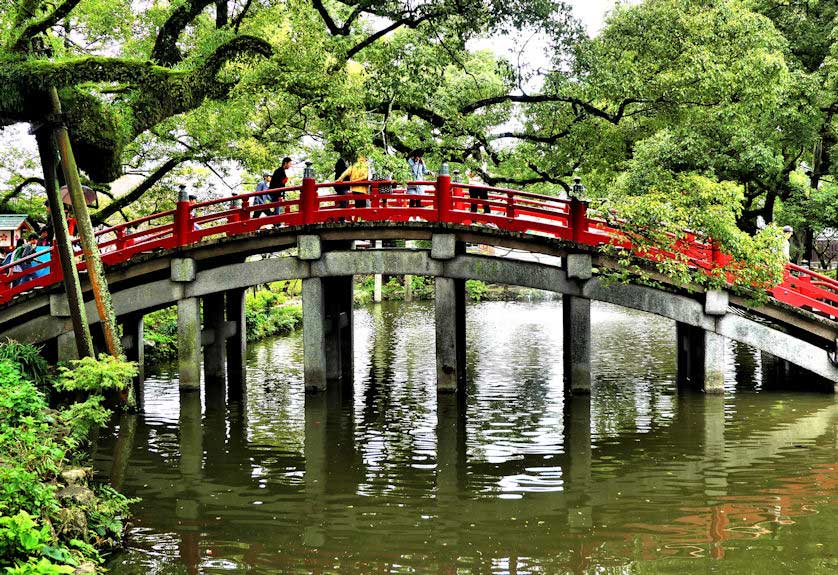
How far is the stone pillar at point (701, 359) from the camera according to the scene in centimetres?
1914

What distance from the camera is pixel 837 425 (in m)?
16.8

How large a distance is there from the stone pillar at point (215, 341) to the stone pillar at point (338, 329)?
103 inches

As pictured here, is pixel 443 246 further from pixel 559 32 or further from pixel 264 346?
pixel 264 346

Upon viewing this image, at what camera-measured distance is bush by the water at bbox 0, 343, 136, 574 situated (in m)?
8.52

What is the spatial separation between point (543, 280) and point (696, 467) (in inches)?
248

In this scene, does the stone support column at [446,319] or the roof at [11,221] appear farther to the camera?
the roof at [11,221]

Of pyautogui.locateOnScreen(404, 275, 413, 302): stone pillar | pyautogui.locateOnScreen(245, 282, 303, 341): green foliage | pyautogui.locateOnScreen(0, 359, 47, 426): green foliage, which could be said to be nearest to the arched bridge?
pyautogui.locateOnScreen(0, 359, 47, 426): green foliage

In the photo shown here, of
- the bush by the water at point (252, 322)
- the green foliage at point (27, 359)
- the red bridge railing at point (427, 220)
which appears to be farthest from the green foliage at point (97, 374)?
the bush by the water at point (252, 322)

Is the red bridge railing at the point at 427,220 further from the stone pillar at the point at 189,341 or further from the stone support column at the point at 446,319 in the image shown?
the stone pillar at the point at 189,341

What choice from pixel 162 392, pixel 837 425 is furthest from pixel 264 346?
pixel 837 425

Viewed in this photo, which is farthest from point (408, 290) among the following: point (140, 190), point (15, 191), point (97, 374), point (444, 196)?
point (97, 374)

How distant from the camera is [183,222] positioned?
20203 millimetres

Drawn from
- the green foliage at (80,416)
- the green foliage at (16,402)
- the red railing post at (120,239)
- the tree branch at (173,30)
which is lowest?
the green foliage at (80,416)

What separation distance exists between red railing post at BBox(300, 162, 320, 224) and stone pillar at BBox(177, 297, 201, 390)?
316 centimetres
